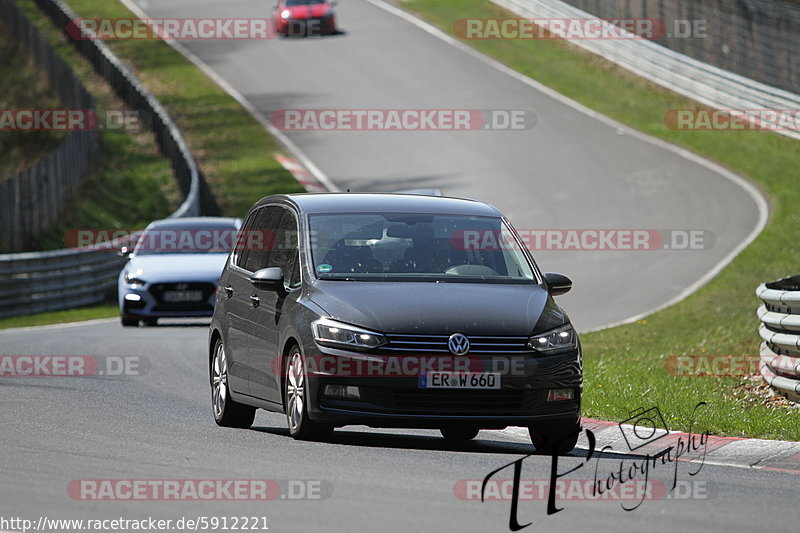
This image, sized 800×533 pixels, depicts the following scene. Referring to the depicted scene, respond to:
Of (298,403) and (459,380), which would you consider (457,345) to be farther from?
(298,403)

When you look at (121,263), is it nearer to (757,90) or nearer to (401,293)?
(757,90)

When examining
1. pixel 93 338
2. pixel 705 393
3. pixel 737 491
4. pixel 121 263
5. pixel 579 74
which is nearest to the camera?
pixel 737 491

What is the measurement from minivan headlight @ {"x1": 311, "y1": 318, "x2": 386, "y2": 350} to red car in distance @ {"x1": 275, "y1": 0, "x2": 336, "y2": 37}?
42.0 metres

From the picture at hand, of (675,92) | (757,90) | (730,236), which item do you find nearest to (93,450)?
(730,236)

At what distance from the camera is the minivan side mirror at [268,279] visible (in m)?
10.4

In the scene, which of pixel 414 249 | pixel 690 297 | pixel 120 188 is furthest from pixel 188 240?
pixel 120 188

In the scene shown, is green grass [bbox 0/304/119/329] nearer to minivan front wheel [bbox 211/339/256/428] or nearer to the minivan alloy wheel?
minivan front wheel [bbox 211/339/256/428]

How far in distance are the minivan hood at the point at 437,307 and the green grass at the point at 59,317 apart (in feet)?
49.9

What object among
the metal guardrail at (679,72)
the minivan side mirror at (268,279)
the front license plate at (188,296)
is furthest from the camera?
the metal guardrail at (679,72)

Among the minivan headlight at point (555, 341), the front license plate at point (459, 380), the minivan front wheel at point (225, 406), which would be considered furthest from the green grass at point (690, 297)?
the minivan front wheel at point (225, 406)

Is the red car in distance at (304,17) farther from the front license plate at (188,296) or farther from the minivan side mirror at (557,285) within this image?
the minivan side mirror at (557,285)

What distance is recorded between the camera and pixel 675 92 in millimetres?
42688

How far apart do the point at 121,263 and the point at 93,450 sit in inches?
766

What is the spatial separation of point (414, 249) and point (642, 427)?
219cm
